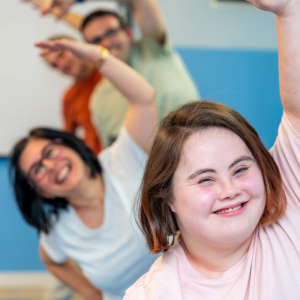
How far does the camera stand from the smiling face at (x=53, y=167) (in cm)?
143

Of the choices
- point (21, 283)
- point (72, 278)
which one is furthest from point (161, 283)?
point (21, 283)

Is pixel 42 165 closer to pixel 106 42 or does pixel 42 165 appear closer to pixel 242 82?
pixel 106 42

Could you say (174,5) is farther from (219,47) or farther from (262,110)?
(262,110)

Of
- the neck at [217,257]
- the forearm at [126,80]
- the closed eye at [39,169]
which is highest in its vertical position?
the forearm at [126,80]

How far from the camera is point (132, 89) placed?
1.37 metres

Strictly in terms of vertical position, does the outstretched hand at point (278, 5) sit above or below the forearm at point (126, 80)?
above

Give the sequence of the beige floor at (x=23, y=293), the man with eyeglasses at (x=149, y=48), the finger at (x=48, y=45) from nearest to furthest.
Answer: the finger at (x=48, y=45), the man with eyeglasses at (x=149, y=48), the beige floor at (x=23, y=293)

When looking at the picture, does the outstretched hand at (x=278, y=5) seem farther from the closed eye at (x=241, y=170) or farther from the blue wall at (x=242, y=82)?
the blue wall at (x=242, y=82)

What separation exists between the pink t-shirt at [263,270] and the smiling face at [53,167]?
0.68 m

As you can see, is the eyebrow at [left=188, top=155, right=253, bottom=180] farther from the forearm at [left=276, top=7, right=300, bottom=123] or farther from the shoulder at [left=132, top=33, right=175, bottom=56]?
the shoulder at [left=132, top=33, right=175, bottom=56]

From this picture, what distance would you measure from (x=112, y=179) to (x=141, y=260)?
0.33 meters

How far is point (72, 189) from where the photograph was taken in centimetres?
144

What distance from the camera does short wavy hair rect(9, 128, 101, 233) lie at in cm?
152

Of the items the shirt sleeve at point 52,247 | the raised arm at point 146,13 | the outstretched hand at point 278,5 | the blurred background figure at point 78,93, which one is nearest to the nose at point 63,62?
the blurred background figure at point 78,93
